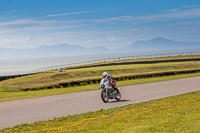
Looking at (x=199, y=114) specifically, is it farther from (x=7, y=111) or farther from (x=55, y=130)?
(x=7, y=111)

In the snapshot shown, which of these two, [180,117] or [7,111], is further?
[7,111]

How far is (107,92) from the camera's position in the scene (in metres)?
20.1

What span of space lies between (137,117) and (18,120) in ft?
18.4

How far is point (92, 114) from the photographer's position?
15.0 m

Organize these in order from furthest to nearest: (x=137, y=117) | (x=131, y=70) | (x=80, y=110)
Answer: (x=131, y=70)
(x=80, y=110)
(x=137, y=117)

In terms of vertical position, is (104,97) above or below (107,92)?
below

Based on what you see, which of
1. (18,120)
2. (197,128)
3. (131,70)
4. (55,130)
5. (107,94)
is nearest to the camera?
(197,128)

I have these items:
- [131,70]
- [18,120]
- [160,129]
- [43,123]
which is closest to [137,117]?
[160,129]

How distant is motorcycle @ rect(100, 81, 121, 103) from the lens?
19.8 metres

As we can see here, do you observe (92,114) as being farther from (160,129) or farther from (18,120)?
(160,129)

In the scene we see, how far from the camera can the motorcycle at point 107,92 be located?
1978cm

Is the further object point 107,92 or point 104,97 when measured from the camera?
point 107,92

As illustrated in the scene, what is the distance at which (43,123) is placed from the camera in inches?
520

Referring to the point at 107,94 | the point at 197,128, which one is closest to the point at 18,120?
the point at 107,94
